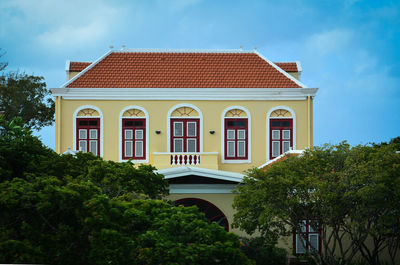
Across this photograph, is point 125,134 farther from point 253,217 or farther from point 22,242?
point 22,242

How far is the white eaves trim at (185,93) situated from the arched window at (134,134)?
682 millimetres

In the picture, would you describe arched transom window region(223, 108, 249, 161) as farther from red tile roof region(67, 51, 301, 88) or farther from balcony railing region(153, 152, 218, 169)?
red tile roof region(67, 51, 301, 88)

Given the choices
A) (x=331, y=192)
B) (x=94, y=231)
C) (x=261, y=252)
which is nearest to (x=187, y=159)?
(x=261, y=252)

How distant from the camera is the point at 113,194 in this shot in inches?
622

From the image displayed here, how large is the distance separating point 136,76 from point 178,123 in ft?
9.68

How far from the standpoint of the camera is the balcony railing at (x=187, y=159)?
26.0m

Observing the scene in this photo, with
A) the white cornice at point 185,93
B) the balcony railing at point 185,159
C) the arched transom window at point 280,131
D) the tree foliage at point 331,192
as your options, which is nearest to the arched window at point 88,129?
the white cornice at point 185,93

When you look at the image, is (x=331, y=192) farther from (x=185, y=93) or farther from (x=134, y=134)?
(x=134, y=134)

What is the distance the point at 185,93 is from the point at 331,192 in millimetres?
12195

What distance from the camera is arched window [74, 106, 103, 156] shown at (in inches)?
1054

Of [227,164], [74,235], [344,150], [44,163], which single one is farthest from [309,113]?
[74,235]

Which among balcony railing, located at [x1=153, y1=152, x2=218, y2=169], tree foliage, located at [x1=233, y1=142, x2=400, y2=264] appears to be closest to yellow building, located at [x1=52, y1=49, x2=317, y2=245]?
balcony railing, located at [x1=153, y1=152, x2=218, y2=169]

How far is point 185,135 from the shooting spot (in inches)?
1072

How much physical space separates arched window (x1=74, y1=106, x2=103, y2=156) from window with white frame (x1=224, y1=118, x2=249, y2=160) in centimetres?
572
